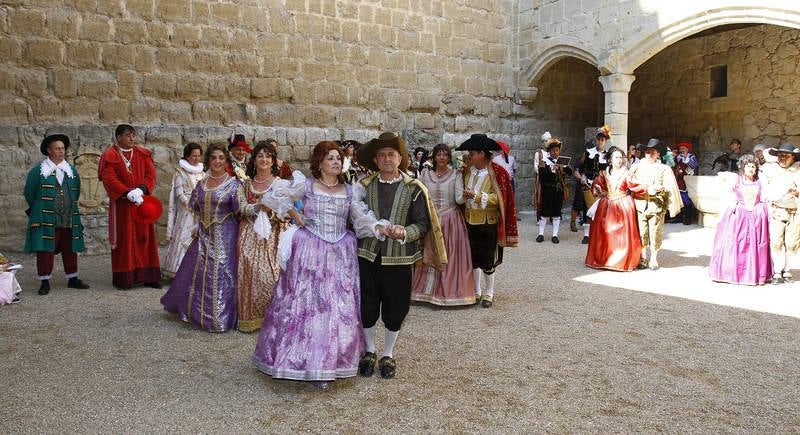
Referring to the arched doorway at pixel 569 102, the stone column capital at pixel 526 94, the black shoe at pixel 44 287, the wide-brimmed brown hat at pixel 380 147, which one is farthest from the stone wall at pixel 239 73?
the wide-brimmed brown hat at pixel 380 147

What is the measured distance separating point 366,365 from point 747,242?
4.73 m

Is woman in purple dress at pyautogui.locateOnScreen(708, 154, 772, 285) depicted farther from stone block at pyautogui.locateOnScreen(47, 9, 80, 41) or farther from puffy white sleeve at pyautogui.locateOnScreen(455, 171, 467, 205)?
stone block at pyautogui.locateOnScreen(47, 9, 80, 41)

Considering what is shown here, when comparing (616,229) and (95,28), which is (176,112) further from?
(616,229)

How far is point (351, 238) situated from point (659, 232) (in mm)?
5018

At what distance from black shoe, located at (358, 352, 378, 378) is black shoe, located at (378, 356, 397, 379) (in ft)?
0.18

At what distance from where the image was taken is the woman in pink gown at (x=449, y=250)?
5.74 meters

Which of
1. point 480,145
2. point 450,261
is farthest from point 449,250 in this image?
point 480,145

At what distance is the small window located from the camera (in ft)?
44.3

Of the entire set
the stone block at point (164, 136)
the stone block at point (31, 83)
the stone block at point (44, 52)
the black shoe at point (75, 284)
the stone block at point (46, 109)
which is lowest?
the black shoe at point (75, 284)

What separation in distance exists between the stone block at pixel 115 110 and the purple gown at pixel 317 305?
229 inches

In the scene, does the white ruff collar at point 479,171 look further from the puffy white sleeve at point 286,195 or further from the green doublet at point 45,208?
the green doublet at point 45,208

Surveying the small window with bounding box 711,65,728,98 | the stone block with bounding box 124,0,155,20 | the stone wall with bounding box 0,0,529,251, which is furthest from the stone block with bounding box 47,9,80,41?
the small window with bounding box 711,65,728,98

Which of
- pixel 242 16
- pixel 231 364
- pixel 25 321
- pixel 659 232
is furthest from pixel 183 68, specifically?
pixel 659 232

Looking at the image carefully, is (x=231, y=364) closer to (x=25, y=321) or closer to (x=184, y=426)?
(x=184, y=426)
